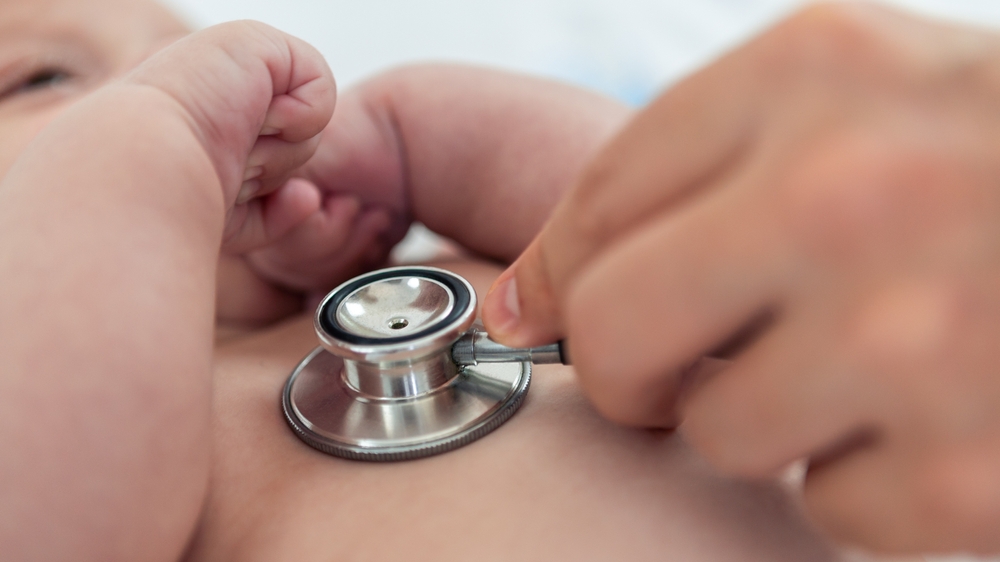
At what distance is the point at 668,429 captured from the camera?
18.7 inches

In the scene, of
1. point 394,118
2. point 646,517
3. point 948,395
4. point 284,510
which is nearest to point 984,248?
point 948,395

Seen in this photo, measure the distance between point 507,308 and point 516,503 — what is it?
0.11 m

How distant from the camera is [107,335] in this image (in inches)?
14.9

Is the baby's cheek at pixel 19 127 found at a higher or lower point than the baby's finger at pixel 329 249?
higher

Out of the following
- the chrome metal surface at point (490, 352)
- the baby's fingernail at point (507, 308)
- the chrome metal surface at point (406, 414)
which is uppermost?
the baby's fingernail at point (507, 308)

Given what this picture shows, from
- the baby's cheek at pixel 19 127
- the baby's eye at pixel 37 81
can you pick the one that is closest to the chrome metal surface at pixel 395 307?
the baby's cheek at pixel 19 127

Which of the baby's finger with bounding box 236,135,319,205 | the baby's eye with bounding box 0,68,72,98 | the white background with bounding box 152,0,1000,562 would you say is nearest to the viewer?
the baby's finger with bounding box 236,135,319,205

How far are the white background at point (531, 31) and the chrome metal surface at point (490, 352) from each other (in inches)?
31.1

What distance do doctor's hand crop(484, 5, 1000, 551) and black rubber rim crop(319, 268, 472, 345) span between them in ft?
0.50

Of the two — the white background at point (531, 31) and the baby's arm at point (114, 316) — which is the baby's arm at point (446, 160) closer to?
the baby's arm at point (114, 316)

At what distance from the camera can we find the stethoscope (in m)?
0.47

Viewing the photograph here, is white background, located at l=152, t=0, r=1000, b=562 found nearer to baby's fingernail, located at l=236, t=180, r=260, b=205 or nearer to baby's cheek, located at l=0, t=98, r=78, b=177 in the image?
baby's cheek, located at l=0, t=98, r=78, b=177

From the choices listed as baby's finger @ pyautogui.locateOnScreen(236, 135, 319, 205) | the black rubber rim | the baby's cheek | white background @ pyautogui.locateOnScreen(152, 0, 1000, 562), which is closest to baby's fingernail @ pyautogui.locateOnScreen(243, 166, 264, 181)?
baby's finger @ pyautogui.locateOnScreen(236, 135, 319, 205)

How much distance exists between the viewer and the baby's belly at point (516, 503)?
1.32ft
